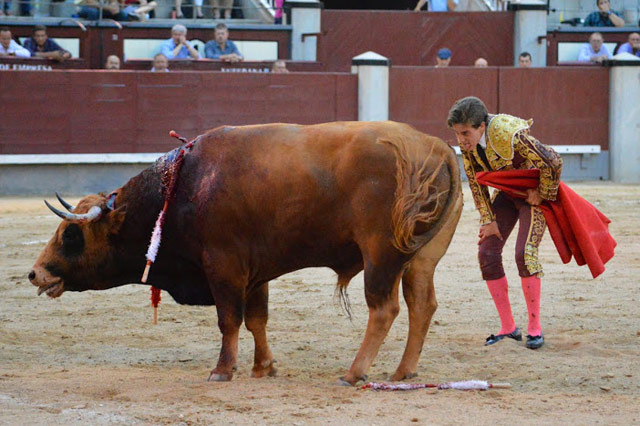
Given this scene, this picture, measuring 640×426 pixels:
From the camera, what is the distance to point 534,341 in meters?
4.98

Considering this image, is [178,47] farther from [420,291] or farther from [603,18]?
[420,291]

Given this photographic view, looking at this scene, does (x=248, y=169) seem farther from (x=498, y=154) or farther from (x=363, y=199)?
(x=498, y=154)

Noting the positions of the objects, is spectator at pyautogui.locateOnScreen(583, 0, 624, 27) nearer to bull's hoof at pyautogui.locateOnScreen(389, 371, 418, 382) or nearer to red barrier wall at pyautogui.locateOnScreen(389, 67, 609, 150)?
red barrier wall at pyautogui.locateOnScreen(389, 67, 609, 150)

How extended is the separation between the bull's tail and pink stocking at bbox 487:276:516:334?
86 cm

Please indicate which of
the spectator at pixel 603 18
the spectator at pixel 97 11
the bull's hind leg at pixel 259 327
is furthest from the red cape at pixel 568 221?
the spectator at pixel 603 18

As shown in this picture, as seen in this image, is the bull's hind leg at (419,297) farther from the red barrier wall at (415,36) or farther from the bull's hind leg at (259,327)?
the red barrier wall at (415,36)

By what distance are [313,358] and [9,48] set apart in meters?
8.96

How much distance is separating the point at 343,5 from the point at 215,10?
Answer: 5093 millimetres

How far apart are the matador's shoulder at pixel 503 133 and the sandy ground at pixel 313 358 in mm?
927

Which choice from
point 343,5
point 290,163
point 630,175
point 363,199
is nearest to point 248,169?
point 290,163

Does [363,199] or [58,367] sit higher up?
[363,199]

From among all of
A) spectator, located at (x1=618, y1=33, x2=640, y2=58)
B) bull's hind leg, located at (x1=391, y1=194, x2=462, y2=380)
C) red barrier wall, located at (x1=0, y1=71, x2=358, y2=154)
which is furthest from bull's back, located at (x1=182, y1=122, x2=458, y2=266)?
spectator, located at (x1=618, y1=33, x2=640, y2=58)

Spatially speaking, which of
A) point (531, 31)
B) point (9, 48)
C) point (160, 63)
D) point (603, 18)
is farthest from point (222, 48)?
point (603, 18)

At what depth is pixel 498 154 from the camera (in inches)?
192
